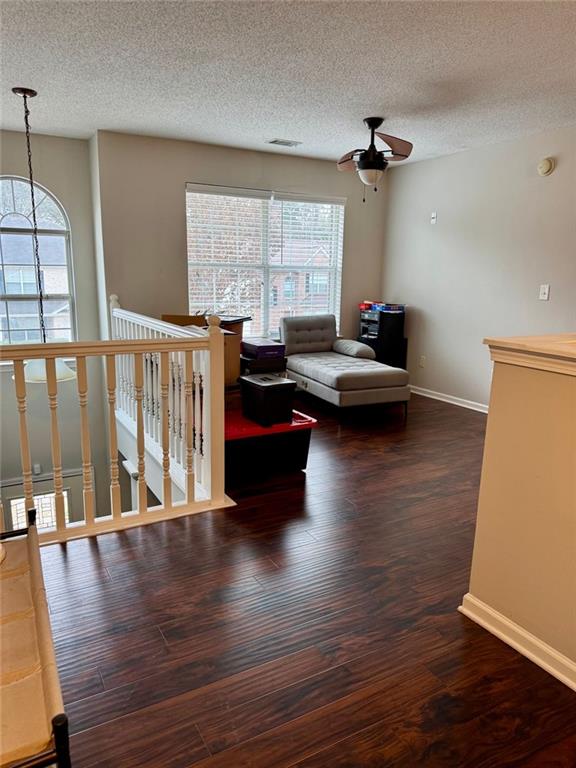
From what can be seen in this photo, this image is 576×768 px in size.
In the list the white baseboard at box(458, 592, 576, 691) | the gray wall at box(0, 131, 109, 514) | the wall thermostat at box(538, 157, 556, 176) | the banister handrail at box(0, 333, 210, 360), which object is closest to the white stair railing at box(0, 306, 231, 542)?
the banister handrail at box(0, 333, 210, 360)

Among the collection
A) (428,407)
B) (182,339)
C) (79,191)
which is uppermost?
(79,191)

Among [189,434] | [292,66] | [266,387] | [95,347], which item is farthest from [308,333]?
[95,347]

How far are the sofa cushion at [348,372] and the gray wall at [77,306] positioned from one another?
2.11 meters

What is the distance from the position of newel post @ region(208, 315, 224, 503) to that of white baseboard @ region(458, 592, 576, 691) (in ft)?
4.62

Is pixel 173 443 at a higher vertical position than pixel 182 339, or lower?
lower

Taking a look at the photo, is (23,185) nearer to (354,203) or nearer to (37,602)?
(354,203)

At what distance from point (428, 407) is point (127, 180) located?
368cm

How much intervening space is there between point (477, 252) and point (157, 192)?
125 inches

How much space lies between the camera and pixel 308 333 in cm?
570

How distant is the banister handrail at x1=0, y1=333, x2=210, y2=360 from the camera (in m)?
2.24

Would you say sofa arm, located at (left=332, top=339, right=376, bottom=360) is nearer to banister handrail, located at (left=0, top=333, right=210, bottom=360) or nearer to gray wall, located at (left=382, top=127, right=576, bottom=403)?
gray wall, located at (left=382, top=127, right=576, bottom=403)

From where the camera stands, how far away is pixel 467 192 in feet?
16.9

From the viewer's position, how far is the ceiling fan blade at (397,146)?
12.3 feet

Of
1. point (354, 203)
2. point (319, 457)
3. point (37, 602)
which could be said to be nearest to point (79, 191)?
point (354, 203)
